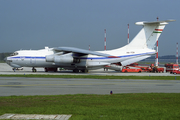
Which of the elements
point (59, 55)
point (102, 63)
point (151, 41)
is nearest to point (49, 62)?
point (59, 55)

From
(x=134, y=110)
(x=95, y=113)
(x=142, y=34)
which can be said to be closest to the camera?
(x=95, y=113)

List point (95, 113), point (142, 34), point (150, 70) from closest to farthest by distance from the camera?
1. point (95, 113)
2. point (142, 34)
3. point (150, 70)

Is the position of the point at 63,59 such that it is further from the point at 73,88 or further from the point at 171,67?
the point at 171,67

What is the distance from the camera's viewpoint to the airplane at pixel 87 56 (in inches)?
1318

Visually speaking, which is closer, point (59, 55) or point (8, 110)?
point (8, 110)

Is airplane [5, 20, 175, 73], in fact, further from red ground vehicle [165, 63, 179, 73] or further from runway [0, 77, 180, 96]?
runway [0, 77, 180, 96]

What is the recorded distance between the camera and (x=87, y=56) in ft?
115

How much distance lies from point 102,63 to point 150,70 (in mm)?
12959

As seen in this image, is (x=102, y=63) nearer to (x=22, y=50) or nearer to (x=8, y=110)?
(x=22, y=50)

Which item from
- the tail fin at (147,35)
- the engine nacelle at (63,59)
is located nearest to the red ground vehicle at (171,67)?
the tail fin at (147,35)

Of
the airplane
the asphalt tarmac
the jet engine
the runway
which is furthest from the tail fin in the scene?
the runway

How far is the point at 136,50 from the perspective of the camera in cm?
3525

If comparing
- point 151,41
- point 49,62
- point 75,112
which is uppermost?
point 151,41

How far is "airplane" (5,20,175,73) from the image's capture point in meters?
33.5
